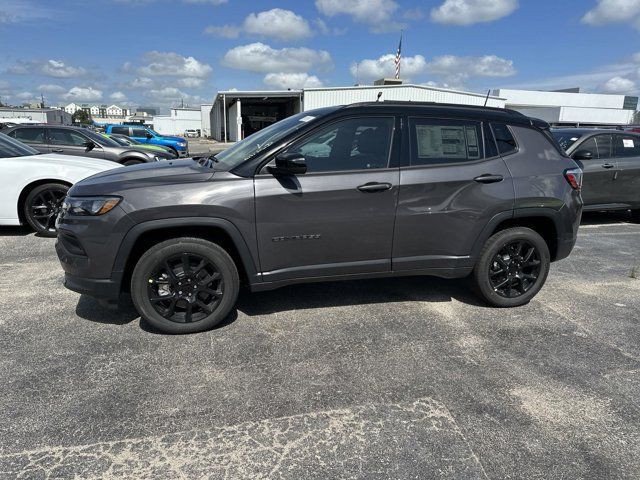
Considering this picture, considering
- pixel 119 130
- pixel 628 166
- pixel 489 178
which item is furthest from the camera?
pixel 119 130

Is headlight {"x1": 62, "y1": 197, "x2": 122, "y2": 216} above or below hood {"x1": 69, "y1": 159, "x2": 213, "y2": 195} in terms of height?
below

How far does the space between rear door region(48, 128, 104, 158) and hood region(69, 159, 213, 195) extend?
754cm

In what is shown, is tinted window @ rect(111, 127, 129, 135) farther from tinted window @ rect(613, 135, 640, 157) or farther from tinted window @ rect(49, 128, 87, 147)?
tinted window @ rect(613, 135, 640, 157)

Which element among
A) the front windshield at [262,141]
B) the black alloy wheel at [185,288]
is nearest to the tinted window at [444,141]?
the front windshield at [262,141]

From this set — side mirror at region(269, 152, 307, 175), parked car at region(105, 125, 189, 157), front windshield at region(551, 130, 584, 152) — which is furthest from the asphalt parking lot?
parked car at region(105, 125, 189, 157)

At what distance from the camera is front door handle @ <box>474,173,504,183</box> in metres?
3.84

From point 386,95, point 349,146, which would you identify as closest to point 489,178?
point 349,146

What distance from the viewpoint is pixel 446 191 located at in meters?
3.76

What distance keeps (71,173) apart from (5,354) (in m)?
3.80

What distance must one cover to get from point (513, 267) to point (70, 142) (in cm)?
1028

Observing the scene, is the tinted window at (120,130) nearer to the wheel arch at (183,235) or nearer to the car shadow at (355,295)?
the car shadow at (355,295)

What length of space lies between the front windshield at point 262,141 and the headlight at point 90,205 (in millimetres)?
901

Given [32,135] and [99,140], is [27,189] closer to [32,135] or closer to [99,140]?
[99,140]

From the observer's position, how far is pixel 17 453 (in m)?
2.29
